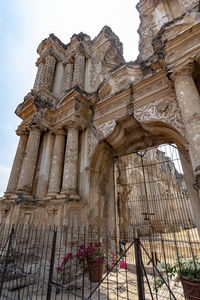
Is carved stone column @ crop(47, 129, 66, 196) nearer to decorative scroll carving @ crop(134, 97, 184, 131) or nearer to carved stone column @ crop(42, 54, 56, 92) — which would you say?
carved stone column @ crop(42, 54, 56, 92)

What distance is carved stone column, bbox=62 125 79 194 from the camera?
15.9ft

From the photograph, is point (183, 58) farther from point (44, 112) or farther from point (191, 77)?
point (44, 112)

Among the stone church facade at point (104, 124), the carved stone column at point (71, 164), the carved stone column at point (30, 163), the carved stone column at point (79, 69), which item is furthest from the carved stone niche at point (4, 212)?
the carved stone column at point (79, 69)

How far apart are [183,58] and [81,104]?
3494mm

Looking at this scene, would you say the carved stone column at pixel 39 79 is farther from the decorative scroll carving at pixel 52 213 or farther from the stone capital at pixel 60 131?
the decorative scroll carving at pixel 52 213

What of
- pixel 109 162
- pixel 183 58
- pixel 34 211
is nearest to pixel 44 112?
pixel 109 162

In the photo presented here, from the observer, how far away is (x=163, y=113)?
4.28 meters

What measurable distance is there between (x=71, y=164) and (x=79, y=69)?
4651mm

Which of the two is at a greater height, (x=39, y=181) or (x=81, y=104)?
(x=81, y=104)

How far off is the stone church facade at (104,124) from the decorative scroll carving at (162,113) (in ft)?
0.08

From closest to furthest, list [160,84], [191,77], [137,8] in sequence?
1. [191,77]
2. [160,84]
3. [137,8]

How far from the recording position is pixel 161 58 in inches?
161

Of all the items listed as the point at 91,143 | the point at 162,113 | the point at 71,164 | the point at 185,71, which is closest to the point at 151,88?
the point at 162,113

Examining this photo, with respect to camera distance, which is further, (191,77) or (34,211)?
(34,211)
